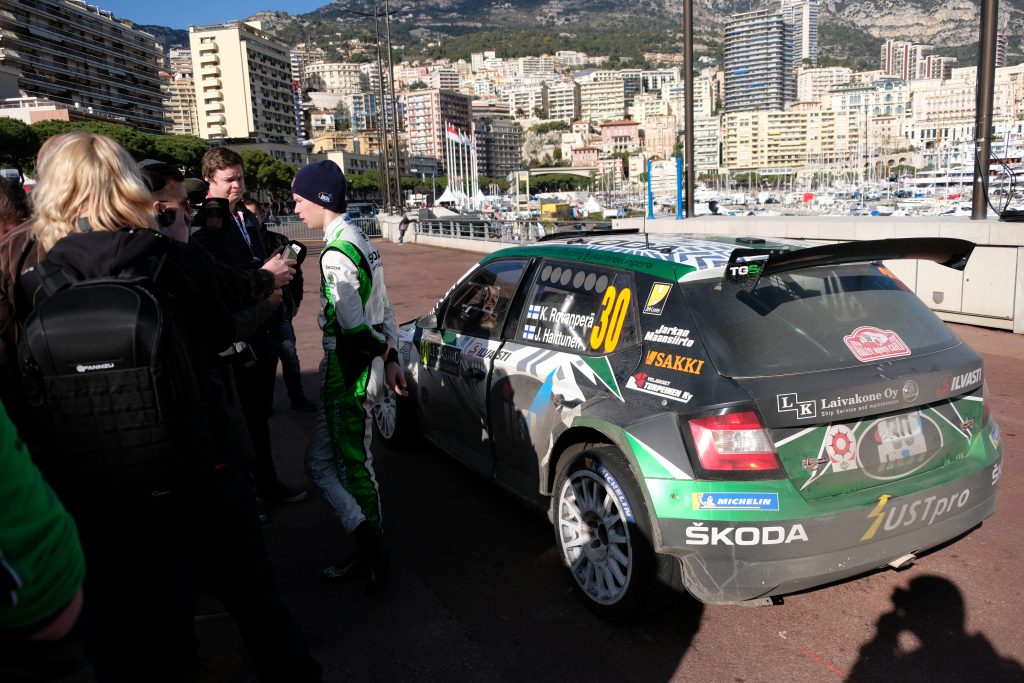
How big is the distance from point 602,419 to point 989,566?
6.75 feet

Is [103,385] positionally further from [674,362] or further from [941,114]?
[941,114]

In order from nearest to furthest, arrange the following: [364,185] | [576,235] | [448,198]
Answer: [576,235] < [448,198] < [364,185]

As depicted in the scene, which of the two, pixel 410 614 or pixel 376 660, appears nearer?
pixel 376 660

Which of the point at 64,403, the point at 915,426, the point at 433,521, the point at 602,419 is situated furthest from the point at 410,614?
the point at 915,426

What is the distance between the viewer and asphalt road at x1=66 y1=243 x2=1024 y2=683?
9.65ft

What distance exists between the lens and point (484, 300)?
4543mm

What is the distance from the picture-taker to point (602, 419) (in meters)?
3.19

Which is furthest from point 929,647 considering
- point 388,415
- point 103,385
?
point 388,415

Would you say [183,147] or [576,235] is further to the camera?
[183,147]

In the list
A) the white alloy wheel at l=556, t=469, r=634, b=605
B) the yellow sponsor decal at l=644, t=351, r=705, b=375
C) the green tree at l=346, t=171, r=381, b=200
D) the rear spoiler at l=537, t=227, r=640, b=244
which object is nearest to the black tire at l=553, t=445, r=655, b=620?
the white alloy wheel at l=556, t=469, r=634, b=605

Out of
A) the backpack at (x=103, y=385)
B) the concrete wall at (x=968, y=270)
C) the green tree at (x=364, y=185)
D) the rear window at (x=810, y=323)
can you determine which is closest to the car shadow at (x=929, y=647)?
the rear window at (x=810, y=323)

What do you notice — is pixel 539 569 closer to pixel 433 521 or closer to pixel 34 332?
pixel 433 521

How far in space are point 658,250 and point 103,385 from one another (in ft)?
8.13

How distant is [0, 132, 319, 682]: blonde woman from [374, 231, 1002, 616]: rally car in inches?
56.2
